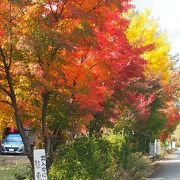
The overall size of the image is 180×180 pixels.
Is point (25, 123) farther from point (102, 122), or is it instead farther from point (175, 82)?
point (175, 82)

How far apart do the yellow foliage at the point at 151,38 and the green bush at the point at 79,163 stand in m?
11.1

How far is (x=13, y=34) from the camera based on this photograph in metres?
9.38

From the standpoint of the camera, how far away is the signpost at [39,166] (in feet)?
30.2

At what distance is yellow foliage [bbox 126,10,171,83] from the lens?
80.2 ft

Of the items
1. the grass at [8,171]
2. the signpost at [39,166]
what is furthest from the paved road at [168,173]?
the signpost at [39,166]

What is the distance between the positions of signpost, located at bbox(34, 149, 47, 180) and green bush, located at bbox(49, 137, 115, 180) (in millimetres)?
3066

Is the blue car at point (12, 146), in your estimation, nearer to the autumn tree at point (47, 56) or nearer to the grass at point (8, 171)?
the grass at point (8, 171)

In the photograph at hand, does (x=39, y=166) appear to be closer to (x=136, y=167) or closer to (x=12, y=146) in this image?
(x=136, y=167)

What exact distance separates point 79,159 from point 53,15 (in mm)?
4303

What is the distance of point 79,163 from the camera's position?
12547 mm

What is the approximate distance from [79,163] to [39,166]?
340 cm

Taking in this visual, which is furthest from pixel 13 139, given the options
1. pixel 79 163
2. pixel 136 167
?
pixel 79 163

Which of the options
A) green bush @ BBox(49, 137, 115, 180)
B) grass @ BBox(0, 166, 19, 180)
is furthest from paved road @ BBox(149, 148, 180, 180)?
green bush @ BBox(49, 137, 115, 180)

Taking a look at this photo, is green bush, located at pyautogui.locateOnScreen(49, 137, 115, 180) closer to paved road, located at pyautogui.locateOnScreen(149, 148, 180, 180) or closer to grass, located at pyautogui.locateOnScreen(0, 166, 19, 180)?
grass, located at pyautogui.locateOnScreen(0, 166, 19, 180)
